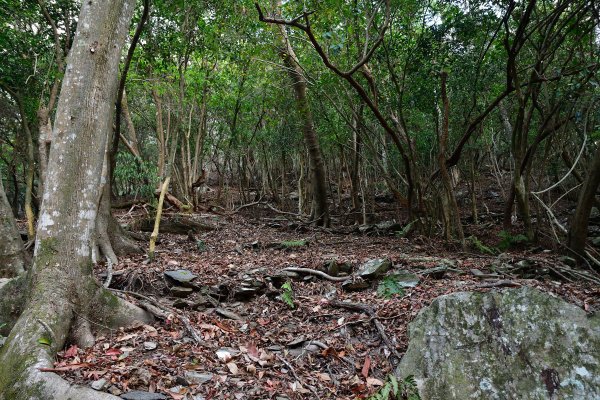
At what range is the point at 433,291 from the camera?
5.04 m

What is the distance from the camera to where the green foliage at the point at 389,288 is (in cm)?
513

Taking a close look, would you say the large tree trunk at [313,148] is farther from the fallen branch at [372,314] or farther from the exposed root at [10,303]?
the exposed root at [10,303]

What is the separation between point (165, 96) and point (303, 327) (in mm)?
13017

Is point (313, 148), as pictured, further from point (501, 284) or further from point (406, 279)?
point (501, 284)

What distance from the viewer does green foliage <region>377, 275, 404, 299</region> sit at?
5.13 metres

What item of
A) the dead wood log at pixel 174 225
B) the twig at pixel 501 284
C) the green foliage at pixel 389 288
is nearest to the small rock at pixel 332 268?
the green foliage at pixel 389 288

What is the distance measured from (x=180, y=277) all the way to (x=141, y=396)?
2.67 m

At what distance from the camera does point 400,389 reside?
11.0 ft

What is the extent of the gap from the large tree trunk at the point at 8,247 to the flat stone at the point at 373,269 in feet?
A: 14.7

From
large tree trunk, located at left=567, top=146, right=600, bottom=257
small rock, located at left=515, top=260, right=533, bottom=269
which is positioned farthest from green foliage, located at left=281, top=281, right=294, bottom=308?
large tree trunk, located at left=567, top=146, right=600, bottom=257

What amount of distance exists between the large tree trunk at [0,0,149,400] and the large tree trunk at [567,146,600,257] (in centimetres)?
754

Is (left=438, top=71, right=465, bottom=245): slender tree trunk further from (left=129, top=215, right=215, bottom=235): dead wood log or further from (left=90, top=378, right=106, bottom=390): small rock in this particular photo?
(left=90, top=378, right=106, bottom=390): small rock

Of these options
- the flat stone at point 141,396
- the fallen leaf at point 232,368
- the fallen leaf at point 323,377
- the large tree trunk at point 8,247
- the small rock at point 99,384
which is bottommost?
the fallen leaf at point 323,377

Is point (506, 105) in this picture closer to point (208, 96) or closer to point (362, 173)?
point (362, 173)
